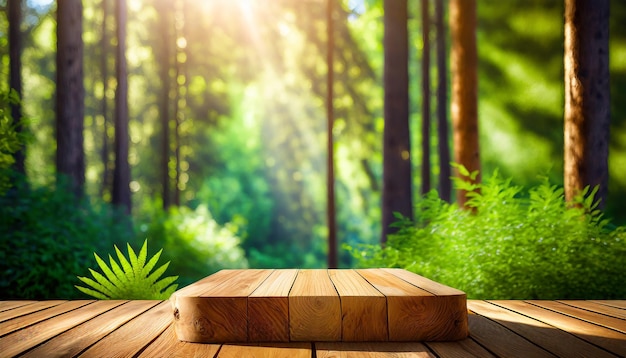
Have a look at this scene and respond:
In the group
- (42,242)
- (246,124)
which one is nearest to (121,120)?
(42,242)

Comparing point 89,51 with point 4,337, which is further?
point 89,51

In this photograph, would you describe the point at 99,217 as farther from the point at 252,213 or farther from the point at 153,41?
the point at 252,213

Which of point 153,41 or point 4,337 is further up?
point 153,41

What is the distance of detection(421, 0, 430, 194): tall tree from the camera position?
1636cm

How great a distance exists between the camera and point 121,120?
15875 mm

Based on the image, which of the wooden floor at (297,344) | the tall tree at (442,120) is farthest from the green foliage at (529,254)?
the tall tree at (442,120)

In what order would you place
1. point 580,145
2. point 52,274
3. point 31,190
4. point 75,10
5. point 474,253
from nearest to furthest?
point 474,253 < point 580,145 < point 52,274 < point 31,190 < point 75,10

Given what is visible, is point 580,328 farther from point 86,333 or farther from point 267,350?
point 86,333

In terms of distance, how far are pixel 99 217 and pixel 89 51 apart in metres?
16.4

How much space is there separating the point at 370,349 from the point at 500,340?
2.30 feet

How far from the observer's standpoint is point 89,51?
25.5 metres

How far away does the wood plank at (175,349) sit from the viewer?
2695 mm

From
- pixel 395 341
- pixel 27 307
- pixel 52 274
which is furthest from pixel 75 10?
pixel 395 341

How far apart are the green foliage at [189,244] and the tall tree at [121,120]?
3.38ft
